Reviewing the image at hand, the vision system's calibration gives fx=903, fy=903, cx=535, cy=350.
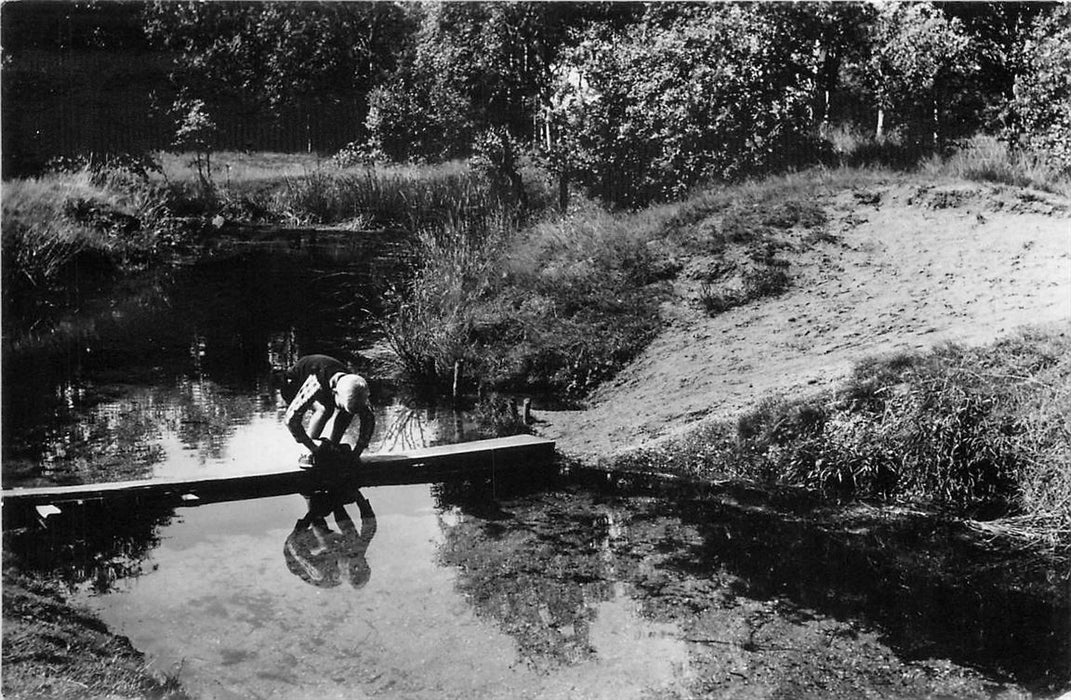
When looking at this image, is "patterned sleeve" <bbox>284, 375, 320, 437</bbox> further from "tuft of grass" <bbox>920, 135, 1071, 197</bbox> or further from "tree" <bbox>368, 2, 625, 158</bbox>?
"tuft of grass" <bbox>920, 135, 1071, 197</bbox>

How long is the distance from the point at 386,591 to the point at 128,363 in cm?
129

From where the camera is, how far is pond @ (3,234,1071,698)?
2.94 meters

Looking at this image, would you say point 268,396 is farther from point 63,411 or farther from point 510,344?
point 510,344

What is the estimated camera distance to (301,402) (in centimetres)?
351

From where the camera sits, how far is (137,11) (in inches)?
129

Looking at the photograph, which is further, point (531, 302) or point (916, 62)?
point (531, 302)

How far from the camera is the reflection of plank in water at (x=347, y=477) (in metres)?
3.12

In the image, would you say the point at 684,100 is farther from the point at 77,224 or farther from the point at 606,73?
the point at 77,224

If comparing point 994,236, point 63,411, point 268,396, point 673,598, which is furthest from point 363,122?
point 994,236

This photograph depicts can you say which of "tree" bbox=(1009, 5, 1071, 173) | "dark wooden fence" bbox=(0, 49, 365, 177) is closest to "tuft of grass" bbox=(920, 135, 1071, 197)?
"tree" bbox=(1009, 5, 1071, 173)

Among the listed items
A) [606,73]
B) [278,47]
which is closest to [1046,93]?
[606,73]

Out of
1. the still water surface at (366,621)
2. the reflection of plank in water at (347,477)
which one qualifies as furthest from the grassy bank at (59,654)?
the reflection of plank in water at (347,477)

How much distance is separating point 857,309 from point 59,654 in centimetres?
340

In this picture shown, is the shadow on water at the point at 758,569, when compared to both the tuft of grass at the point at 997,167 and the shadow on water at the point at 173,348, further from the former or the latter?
the tuft of grass at the point at 997,167
